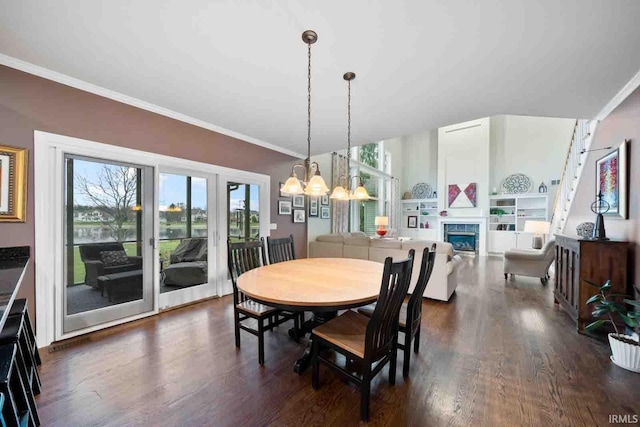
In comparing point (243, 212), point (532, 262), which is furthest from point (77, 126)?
point (532, 262)

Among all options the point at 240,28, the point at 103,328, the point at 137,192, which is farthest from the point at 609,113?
the point at 103,328

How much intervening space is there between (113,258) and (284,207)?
264 centimetres

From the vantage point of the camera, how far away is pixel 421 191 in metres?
10.4

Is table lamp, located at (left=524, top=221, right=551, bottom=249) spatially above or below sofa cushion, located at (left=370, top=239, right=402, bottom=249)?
above

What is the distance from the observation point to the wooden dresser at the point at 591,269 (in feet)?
7.99

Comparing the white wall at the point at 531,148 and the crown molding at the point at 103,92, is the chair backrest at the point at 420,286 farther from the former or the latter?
the white wall at the point at 531,148

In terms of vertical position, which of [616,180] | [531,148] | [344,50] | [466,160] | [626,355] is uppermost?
[531,148]

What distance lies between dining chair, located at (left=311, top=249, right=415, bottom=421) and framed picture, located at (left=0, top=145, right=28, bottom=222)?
8.71 feet

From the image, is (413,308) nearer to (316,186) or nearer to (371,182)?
(316,186)

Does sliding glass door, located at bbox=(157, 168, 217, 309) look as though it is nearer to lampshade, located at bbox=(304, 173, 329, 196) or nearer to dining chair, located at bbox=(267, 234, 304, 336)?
dining chair, located at bbox=(267, 234, 304, 336)

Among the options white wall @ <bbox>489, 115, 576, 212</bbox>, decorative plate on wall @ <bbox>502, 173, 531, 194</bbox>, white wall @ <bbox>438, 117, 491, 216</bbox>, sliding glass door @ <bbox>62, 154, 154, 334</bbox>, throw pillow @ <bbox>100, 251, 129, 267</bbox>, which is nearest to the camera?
sliding glass door @ <bbox>62, 154, 154, 334</bbox>

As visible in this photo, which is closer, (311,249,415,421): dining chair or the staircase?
(311,249,415,421): dining chair

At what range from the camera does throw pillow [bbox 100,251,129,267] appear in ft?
8.97

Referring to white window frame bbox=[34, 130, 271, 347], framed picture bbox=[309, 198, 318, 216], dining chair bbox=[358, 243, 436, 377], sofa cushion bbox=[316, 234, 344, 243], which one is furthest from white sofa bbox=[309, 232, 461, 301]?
white window frame bbox=[34, 130, 271, 347]
